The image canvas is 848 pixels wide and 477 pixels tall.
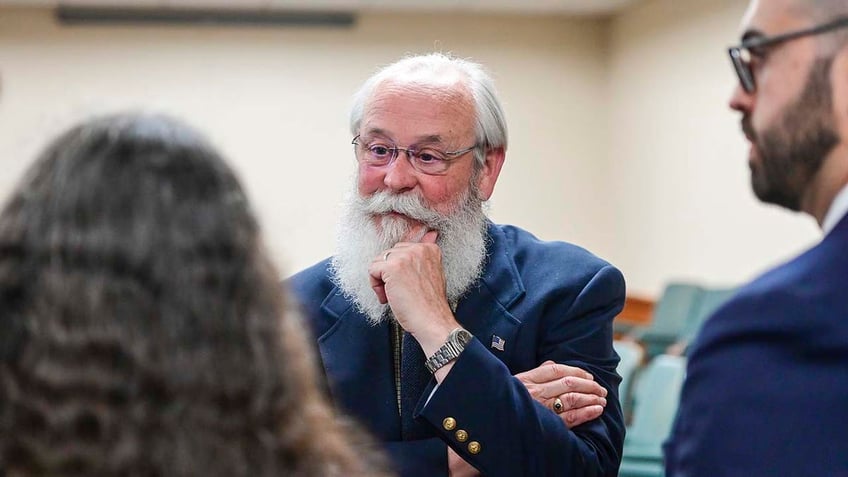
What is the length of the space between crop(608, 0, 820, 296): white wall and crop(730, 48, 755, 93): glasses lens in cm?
768

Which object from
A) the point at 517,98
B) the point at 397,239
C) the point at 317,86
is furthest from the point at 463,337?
the point at 517,98

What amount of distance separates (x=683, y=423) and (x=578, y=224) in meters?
11.6

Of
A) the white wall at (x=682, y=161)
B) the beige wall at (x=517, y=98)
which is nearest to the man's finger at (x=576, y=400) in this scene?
the white wall at (x=682, y=161)

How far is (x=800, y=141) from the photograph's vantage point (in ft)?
4.58

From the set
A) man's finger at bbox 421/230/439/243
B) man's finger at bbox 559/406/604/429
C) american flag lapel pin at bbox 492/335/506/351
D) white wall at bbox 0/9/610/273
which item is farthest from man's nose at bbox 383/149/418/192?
white wall at bbox 0/9/610/273

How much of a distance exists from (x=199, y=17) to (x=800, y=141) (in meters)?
11.1

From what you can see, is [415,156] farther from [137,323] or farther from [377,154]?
[137,323]

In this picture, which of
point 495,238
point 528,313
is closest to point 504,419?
point 528,313

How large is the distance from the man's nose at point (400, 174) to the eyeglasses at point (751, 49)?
96 cm

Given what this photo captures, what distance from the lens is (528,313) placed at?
230 cm

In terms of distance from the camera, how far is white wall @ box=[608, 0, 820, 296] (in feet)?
32.4

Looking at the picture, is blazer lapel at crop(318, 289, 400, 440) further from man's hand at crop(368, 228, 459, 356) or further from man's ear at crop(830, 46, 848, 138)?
man's ear at crop(830, 46, 848, 138)

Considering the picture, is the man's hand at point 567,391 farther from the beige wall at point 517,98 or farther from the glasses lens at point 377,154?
the beige wall at point 517,98

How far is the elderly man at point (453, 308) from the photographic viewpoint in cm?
206
